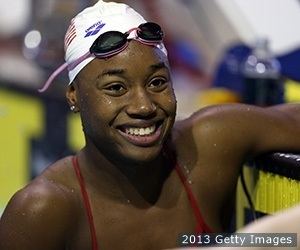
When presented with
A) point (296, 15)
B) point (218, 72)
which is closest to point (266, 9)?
point (296, 15)

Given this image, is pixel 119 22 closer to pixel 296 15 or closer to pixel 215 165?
pixel 215 165

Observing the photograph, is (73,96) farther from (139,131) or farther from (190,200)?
(190,200)

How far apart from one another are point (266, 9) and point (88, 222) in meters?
2.60

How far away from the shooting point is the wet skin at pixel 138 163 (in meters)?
1.88

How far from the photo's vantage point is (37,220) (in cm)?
189

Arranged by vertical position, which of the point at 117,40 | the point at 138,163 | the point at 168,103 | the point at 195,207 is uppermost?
the point at 117,40

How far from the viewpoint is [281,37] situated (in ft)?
13.6

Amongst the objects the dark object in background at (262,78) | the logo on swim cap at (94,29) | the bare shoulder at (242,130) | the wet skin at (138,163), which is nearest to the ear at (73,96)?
the wet skin at (138,163)

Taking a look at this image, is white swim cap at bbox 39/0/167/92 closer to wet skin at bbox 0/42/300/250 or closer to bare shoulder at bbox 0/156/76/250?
wet skin at bbox 0/42/300/250

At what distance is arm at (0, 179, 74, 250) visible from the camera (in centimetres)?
187

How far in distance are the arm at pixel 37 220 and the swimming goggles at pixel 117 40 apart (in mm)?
266

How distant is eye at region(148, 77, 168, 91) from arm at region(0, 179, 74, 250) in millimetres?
272

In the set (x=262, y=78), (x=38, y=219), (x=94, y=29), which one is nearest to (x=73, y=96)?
(x=94, y=29)

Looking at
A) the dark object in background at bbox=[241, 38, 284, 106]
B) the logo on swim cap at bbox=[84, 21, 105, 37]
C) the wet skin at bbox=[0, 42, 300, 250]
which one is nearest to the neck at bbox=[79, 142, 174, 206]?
the wet skin at bbox=[0, 42, 300, 250]
